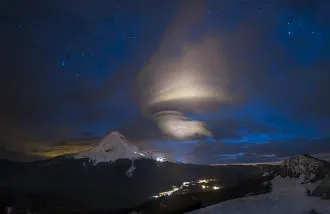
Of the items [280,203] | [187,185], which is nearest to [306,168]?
[280,203]

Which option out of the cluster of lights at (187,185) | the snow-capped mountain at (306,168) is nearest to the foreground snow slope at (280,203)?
the snow-capped mountain at (306,168)

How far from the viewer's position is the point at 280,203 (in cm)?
759

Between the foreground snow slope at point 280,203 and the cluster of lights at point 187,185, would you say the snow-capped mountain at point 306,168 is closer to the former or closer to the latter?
the foreground snow slope at point 280,203

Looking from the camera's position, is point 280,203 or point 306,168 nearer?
point 280,203

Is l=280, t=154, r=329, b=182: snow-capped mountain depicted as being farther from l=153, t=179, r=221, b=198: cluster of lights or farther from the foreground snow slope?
l=153, t=179, r=221, b=198: cluster of lights

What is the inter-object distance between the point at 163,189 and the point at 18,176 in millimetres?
4725

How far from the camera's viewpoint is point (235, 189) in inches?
336

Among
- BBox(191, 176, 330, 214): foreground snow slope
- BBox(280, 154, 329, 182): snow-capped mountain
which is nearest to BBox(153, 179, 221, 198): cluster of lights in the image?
BBox(191, 176, 330, 214): foreground snow slope

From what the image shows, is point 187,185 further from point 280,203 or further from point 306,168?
point 306,168

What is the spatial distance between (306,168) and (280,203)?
4.70 feet

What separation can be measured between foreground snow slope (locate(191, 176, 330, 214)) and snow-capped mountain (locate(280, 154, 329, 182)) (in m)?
0.23

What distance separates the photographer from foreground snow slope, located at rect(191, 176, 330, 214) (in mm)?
7218

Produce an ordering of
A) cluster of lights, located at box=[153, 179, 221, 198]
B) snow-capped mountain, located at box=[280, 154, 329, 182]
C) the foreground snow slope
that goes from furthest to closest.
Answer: cluster of lights, located at box=[153, 179, 221, 198]
snow-capped mountain, located at box=[280, 154, 329, 182]
the foreground snow slope

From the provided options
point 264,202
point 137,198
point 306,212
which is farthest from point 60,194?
point 306,212
